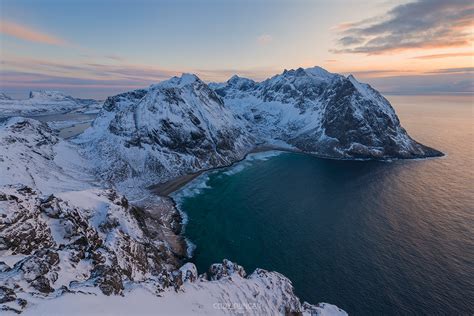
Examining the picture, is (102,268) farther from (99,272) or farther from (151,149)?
(151,149)

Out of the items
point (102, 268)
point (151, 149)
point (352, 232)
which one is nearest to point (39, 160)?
point (151, 149)

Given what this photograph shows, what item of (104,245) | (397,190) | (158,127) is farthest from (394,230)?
(158,127)

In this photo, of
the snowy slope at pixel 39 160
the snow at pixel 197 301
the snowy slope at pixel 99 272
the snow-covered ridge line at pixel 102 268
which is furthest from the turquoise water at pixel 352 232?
the snowy slope at pixel 39 160

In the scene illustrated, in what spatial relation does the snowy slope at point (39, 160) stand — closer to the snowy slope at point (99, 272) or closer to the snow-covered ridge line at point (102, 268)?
the snow-covered ridge line at point (102, 268)

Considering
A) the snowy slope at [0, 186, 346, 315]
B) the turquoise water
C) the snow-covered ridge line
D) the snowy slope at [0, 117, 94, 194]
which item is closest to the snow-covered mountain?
the snowy slope at [0, 117, 94, 194]

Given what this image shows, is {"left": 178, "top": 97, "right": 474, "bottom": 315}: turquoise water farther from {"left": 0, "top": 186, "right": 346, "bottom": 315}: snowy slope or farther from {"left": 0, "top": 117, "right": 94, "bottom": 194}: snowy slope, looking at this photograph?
{"left": 0, "top": 117, "right": 94, "bottom": 194}: snowy slope

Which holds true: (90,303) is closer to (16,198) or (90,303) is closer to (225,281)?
(225,281)

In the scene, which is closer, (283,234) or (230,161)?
(283,234)

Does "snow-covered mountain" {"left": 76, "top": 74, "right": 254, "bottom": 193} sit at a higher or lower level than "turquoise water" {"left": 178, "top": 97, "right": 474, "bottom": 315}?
higher
